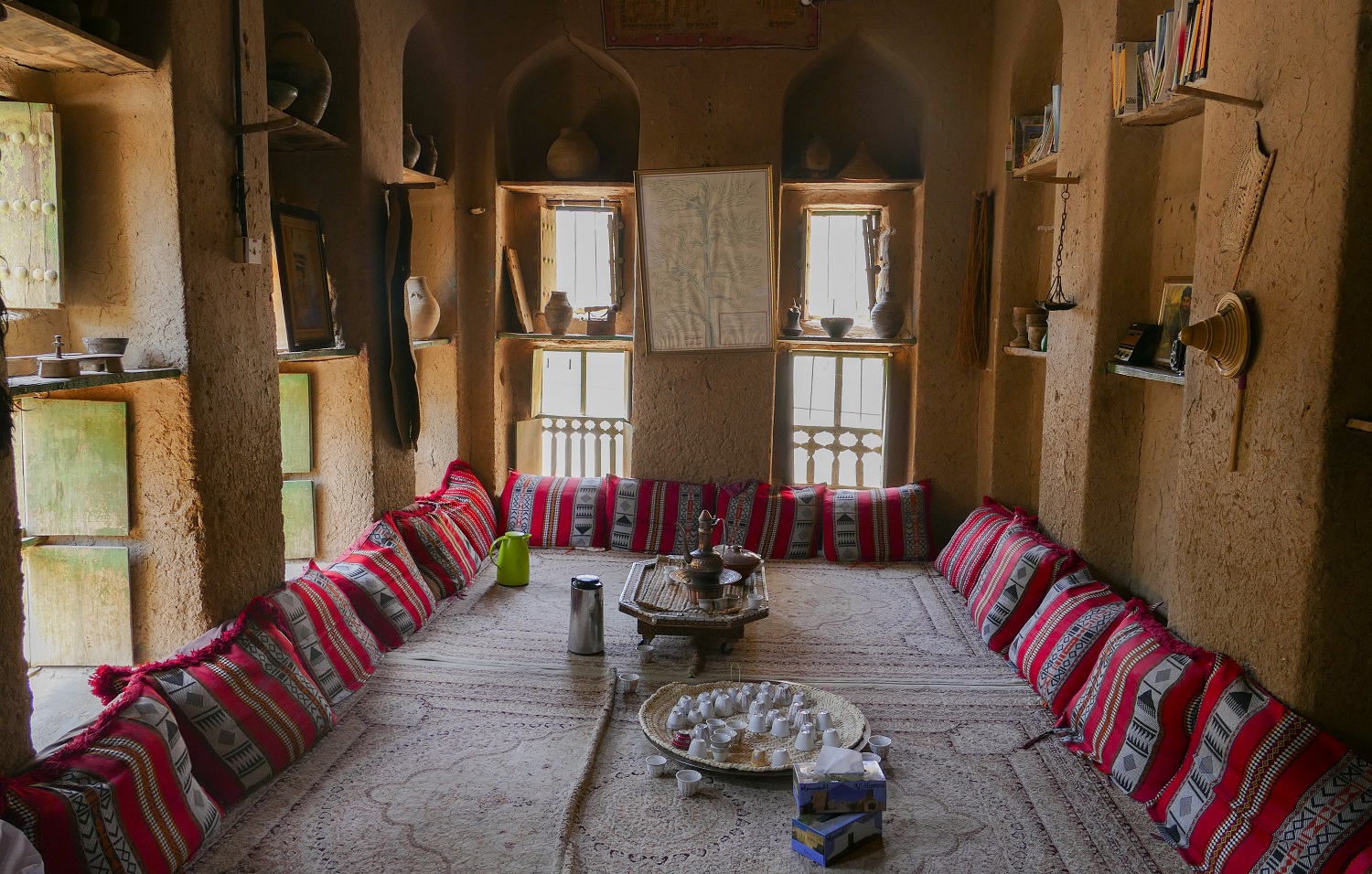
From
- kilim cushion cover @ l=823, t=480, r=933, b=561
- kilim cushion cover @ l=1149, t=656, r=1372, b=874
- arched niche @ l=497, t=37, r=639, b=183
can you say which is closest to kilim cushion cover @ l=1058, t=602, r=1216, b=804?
kilim cushion cover @ l=1149, t=656, r=1372, b=874

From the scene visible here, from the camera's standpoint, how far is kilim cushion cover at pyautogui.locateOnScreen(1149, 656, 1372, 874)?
235 cm

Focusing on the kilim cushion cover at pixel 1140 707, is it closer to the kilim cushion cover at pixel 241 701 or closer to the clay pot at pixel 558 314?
the kilim cushion cover at pixel 241 701

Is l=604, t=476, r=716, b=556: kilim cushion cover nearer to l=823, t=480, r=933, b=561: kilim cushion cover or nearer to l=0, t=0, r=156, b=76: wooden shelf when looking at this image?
l=823, t=480, r=933, b=561: kilim cushion cover

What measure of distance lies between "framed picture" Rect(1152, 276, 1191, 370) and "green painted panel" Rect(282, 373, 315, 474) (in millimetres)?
3785

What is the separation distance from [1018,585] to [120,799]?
351 cm

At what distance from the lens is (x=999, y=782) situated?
3.19m

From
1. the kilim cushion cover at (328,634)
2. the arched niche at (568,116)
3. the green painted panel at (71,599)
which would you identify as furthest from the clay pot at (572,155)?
the green painted panel at (71,599)

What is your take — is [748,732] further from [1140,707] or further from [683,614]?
[1140,707]

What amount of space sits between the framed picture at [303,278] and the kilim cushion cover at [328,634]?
1.07 meters

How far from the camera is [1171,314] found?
3.89 meters

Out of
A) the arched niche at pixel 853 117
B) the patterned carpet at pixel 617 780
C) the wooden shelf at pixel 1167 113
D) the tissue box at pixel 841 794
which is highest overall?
the arched niche at pixel 853 117

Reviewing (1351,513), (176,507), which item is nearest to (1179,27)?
(1351,513)

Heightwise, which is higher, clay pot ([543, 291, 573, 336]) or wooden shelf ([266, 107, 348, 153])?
wooden shelf ([266, 107, 348, 153])

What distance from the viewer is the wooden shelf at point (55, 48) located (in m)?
2.58
